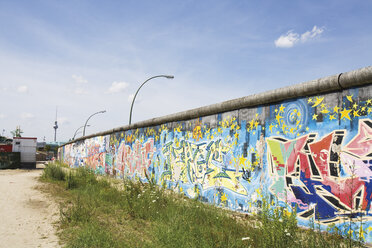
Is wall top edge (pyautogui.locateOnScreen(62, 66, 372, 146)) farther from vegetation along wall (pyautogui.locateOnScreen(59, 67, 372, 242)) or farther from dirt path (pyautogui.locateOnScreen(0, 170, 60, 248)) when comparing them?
Result: dirt path (pyautogui.locateOnScreen(0, 170, 60, 248))

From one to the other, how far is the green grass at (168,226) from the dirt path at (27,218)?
1.07ft

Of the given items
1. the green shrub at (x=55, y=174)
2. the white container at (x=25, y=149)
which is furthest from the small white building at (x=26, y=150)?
the green shrub at (x=55, y=174)

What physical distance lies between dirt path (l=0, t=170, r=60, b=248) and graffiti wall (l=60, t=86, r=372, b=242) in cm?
388

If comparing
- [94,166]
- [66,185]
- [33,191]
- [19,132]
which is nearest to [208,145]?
[66,185]

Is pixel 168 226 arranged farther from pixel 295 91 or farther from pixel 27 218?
pixel 27 218

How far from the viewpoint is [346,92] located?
186 inches

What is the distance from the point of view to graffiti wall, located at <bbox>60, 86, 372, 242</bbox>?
4469 millimetres

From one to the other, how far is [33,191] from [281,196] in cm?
807

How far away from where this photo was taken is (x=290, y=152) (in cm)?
552

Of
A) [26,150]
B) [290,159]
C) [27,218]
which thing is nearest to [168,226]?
[290,159]

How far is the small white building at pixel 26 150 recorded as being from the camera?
84.7 feet

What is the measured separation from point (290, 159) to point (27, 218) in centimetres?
596

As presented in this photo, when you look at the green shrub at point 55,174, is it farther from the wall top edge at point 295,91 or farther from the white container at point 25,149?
the white container at point 25,149

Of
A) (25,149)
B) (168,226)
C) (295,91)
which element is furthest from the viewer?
(25,149)
